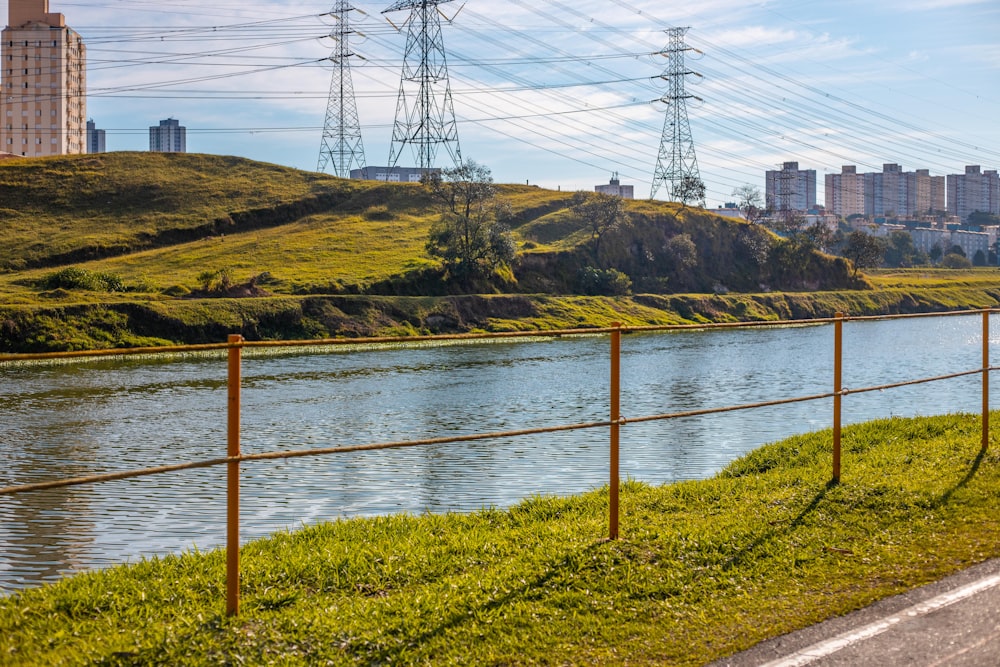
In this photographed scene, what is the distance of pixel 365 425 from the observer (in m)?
26.0

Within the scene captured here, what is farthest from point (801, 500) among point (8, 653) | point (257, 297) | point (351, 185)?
Result: point (351, 185)

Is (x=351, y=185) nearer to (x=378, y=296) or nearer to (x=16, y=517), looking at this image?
(x=378, y=296)

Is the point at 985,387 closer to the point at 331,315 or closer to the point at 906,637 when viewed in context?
the point at 906,637

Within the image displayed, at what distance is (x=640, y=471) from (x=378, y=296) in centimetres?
5578

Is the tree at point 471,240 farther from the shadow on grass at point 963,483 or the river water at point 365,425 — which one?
the shadow on grass at point 963,483

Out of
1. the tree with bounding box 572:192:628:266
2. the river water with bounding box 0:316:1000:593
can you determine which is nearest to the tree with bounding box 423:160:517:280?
the tree with bounding box 572:192:628:266

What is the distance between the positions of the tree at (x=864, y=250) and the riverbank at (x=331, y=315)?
24.6 m

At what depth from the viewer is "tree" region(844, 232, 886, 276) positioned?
129000 mm

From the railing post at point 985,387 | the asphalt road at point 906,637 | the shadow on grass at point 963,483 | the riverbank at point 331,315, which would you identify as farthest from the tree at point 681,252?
the asphalt road at point 906,637

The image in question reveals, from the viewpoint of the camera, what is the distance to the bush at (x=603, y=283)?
9369 cm

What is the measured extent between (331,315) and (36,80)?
146868 millimetres

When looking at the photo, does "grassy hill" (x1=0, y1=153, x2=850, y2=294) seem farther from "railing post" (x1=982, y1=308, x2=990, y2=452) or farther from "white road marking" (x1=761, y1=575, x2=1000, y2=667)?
"white road marking" (x1=761, y1=575, x2=1000, y2=667)

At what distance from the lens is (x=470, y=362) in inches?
1845

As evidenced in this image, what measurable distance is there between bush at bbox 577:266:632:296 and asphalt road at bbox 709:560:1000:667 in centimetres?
8673
